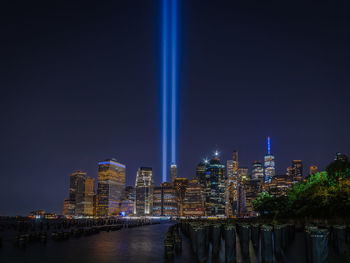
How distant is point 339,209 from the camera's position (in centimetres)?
4431

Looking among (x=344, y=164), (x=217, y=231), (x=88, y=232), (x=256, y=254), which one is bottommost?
(x=88, y=232)

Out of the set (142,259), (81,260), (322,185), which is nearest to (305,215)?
(322,185)

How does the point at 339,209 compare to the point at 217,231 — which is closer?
the point at 217,231

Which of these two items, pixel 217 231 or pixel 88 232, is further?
pixel 88 232

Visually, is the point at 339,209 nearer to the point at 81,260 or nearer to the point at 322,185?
the point at 322,185

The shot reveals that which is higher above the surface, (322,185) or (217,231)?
(322,185)

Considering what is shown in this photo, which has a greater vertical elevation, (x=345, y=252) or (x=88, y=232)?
(x=345, y=252)

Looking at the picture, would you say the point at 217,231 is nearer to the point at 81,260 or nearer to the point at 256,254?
the point at 256,254

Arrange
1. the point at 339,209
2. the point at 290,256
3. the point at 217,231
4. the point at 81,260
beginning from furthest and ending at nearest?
the point at 339,209 → the point at 81,260 → the point at 217,231 → the point at 290,256

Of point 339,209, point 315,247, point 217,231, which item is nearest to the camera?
point 315,247

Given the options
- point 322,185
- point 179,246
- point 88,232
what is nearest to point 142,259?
point 179,246

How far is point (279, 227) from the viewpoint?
2339 centimetres

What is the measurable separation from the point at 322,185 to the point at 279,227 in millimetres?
31436

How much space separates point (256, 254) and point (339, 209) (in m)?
26.2
